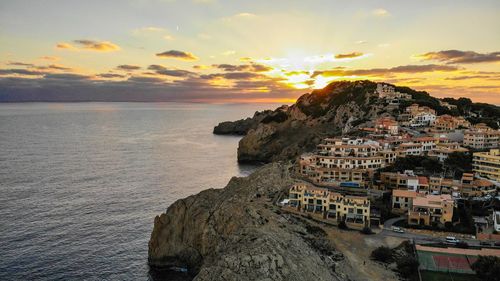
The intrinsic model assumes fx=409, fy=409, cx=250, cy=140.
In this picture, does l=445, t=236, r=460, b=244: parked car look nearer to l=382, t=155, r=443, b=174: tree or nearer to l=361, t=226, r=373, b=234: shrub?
l=361, t=226, r=373, b=234: shrub

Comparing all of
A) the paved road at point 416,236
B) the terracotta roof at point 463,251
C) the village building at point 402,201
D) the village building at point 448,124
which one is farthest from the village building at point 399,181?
the village building at point 448,124

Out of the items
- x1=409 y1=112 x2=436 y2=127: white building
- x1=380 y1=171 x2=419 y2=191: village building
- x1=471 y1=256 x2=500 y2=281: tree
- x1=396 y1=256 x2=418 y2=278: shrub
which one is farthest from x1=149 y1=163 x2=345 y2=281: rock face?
x1=409 y1=112 x2=436 y2=127: white building

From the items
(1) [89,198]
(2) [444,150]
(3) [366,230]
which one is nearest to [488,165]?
(2) [444,150]

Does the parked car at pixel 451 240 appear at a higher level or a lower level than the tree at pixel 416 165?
lower

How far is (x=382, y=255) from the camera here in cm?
3500

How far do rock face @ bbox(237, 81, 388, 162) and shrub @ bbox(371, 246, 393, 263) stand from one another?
5972 cm

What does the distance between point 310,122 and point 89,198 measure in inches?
2856

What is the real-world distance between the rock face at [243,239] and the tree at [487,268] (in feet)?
33.8

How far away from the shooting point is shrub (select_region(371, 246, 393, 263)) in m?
34.8

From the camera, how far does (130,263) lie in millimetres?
45531

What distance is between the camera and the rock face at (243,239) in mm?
31125

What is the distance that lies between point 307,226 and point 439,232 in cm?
1278

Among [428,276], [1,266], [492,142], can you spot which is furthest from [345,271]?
[492,142]

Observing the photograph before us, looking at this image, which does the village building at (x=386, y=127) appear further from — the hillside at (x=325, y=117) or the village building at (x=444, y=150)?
Answer: the village building at (x=444, y=150)
